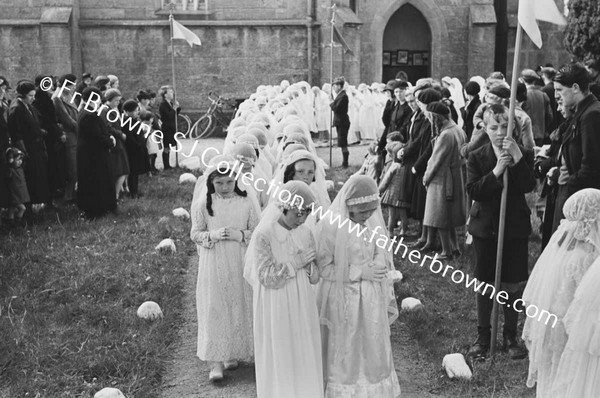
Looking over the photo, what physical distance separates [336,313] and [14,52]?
2103cm

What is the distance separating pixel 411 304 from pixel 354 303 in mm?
2588

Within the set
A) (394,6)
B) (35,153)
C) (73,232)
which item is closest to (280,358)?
(73,232)

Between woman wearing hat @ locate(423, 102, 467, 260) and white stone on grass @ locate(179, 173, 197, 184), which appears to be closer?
woman wearing hat @ locate(423, 102, 467, 260)

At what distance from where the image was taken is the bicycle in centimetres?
2342

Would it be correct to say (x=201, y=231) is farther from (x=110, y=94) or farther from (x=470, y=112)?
(x=470, y=112)

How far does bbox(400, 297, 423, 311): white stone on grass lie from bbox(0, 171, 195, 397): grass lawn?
2.36 metres

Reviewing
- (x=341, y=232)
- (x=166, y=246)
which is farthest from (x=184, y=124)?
(x=341, y=232)

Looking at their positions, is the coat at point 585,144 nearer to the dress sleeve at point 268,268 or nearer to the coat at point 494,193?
the coat at point 494,193

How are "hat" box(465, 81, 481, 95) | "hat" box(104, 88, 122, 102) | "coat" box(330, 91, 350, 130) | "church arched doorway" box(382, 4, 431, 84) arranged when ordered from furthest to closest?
"church arched doorway" box(382, 4, 431, 84)
"coat" box(330, 91, 350, 130)
"hat" box(104, 88, 122, 102)
"hat" box(465, 81, 481, 95)

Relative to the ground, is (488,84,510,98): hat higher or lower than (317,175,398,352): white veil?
higher

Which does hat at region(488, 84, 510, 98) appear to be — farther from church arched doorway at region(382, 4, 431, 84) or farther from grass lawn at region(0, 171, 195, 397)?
church arched doorway at region(382, 4, 431, 84)

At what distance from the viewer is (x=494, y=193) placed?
6.33 metres

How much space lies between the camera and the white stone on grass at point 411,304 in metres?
7.93

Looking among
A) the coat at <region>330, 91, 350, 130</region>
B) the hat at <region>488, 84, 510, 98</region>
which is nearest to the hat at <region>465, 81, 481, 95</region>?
the hat at <region>488, 84, 510, 98</region>
